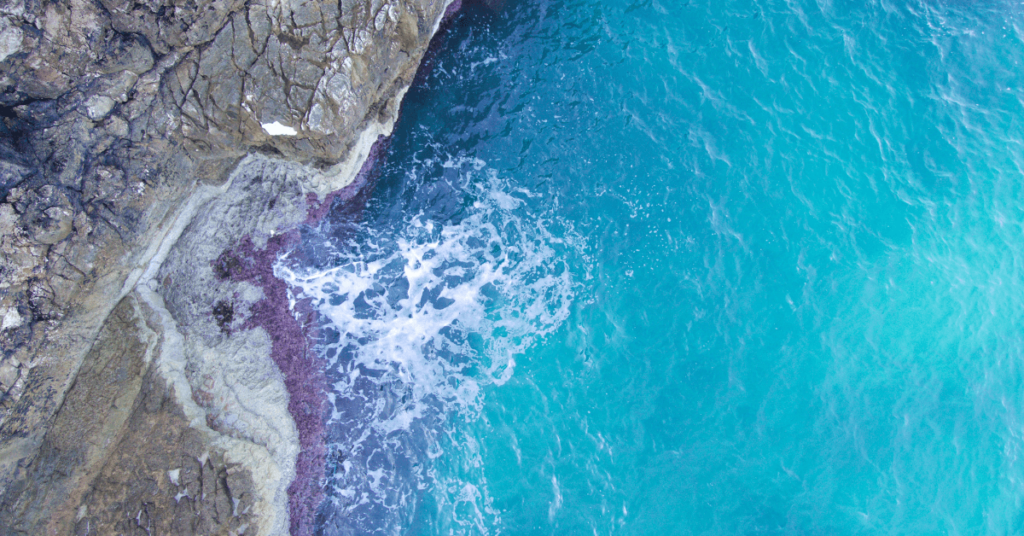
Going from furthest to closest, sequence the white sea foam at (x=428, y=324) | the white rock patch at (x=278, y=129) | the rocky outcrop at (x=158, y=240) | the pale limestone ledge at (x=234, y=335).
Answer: the white rock patch at (x=278, y=129), the white sea foam at (x=428, y=324), the pale limestone ledge at (x=234, y=335), the rocky outcrop at (x=158, y=240)

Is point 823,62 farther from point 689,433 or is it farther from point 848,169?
point 689,433

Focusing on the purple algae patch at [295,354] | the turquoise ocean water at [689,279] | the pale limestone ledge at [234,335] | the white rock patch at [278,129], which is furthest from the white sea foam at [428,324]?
the white rock patch at [278,129]

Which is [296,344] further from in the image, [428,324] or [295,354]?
[428,324]

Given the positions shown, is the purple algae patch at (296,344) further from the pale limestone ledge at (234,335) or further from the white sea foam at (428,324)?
the white sea foam at (428,324)

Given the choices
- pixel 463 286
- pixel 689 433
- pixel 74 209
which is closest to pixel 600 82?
pixel 463 286

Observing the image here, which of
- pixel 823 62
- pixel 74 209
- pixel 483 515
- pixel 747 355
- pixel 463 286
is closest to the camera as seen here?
pixel 74 209

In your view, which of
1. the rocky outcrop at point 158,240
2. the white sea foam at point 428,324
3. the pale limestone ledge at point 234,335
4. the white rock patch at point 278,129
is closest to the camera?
the rocky outcrop at point 158,240

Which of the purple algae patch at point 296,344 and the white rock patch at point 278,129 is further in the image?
the white rock patch at point 278,129

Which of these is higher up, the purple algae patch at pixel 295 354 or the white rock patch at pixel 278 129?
the white rock patch at pixel 278 129
